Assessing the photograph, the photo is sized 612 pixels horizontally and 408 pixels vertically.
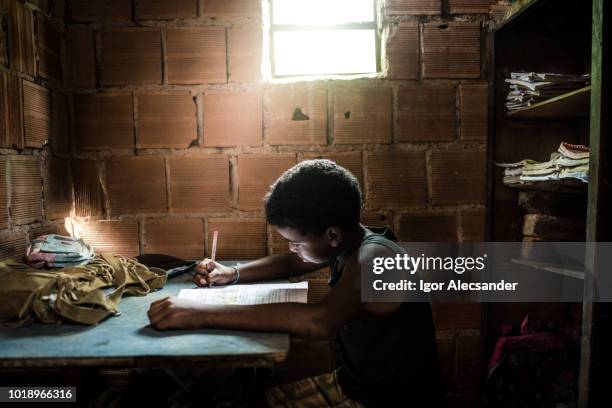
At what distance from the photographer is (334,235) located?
1.28 m

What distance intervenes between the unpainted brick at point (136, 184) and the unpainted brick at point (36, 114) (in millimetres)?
289

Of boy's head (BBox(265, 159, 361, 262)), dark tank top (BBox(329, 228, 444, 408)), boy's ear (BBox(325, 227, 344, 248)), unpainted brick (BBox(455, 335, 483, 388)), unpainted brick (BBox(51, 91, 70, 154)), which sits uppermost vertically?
unpainted brick (BBox(51, 91, 70, 154))

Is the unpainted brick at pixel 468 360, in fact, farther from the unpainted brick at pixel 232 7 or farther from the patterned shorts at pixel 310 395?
the unpainted brick at pixel 232 7

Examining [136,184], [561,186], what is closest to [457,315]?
[561,186]

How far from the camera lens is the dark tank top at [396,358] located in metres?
1.17

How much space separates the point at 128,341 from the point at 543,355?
5.49 feet

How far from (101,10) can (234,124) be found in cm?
82

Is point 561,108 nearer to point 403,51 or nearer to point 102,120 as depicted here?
point 403,51

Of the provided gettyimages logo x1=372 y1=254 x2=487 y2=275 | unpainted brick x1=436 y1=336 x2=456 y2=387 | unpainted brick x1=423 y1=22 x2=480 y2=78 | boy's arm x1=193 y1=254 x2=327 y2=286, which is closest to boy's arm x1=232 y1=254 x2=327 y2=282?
boy's arm x1=193 y1=254 x2=327 y2=286

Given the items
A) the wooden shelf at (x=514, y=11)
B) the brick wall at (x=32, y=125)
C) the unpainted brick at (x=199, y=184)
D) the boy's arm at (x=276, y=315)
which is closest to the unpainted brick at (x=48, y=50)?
the brick wall at (x=32, y=125)

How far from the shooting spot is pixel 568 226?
1698mm

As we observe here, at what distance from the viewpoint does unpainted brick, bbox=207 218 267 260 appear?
2023 mm

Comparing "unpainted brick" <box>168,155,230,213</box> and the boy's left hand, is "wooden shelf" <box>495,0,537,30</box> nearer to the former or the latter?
"unpainted brick" <box>168,155,230,213</box>

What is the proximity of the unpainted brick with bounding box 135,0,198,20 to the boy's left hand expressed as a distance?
4.82 feet
